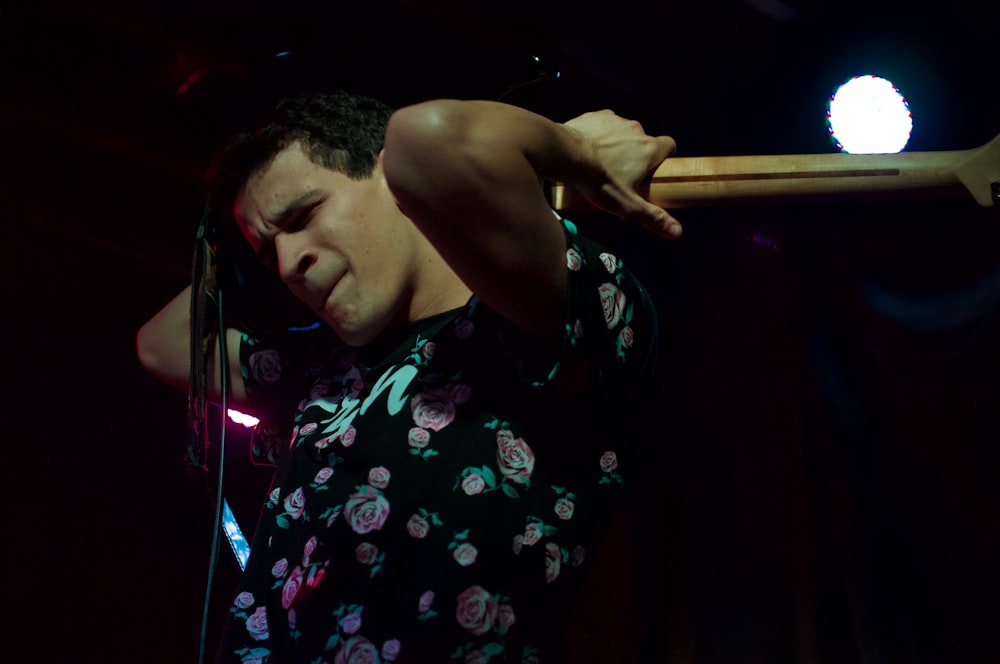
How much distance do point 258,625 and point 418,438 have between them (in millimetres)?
283

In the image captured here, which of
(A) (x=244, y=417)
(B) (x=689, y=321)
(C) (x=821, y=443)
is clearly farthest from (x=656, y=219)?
(B) (x=689, y=321)

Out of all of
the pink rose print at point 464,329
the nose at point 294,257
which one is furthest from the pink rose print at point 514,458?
the nose at point 294,257

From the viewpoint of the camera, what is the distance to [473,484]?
0.81 metres

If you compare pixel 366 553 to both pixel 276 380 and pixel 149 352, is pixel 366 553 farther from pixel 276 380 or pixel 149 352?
pixel 149 352

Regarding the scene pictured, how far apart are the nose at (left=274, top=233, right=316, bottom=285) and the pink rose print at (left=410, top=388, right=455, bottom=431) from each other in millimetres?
234

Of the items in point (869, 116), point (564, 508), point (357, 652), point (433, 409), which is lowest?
point (357, 652)

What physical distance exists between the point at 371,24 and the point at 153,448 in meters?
1.20

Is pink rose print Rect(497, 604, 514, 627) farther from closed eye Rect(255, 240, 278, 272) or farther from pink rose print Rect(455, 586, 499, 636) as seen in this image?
closed eye Rect(255, 240, 278, 272)

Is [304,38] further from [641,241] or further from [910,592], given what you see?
[910,592]

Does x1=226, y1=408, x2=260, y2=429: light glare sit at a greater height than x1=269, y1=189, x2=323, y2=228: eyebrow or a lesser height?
lesser

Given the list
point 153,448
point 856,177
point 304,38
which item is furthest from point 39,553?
point 856,177

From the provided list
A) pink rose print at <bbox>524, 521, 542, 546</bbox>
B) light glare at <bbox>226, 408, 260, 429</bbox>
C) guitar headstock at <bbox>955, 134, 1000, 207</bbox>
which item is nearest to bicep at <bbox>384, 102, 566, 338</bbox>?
pink rose print at <bbox>524, 521, 542, 546</bbox>

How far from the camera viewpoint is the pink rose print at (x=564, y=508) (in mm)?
845

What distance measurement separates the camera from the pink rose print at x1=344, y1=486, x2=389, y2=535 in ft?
2.64
